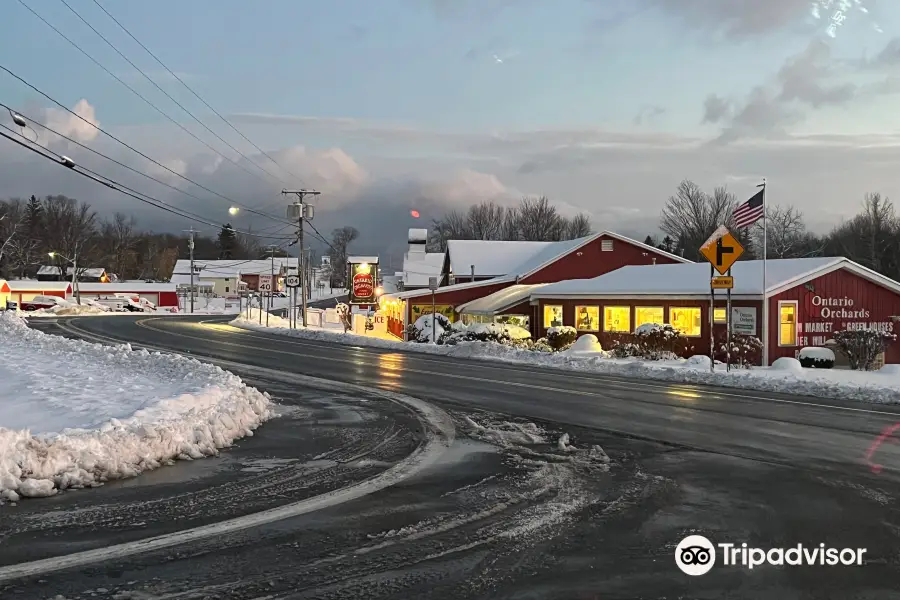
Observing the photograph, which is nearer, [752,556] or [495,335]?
[752,556]

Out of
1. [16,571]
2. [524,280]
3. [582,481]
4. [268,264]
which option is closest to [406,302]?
[524,280]

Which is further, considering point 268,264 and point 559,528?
point 268,264

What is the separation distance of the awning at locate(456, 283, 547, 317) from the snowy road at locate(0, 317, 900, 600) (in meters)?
Result: 25.6

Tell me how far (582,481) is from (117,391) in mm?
8240

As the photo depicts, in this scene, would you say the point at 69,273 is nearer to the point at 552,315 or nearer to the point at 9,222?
the point at 9,222

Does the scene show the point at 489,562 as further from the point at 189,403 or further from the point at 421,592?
the point at 189,403

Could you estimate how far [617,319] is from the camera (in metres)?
33.7

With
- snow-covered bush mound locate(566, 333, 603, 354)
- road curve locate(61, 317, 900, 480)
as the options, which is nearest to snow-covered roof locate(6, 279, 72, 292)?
road curve locate(61, 317, 900, 480)

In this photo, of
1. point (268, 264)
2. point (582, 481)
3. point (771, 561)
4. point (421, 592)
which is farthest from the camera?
point (268, 264)

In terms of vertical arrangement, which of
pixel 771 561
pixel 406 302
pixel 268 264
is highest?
pixel 268 264

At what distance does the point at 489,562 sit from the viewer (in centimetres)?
560

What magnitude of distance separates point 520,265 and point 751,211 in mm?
30865

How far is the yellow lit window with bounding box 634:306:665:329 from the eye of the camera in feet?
105

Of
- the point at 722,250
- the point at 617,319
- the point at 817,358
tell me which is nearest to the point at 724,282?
the point at 722,250
